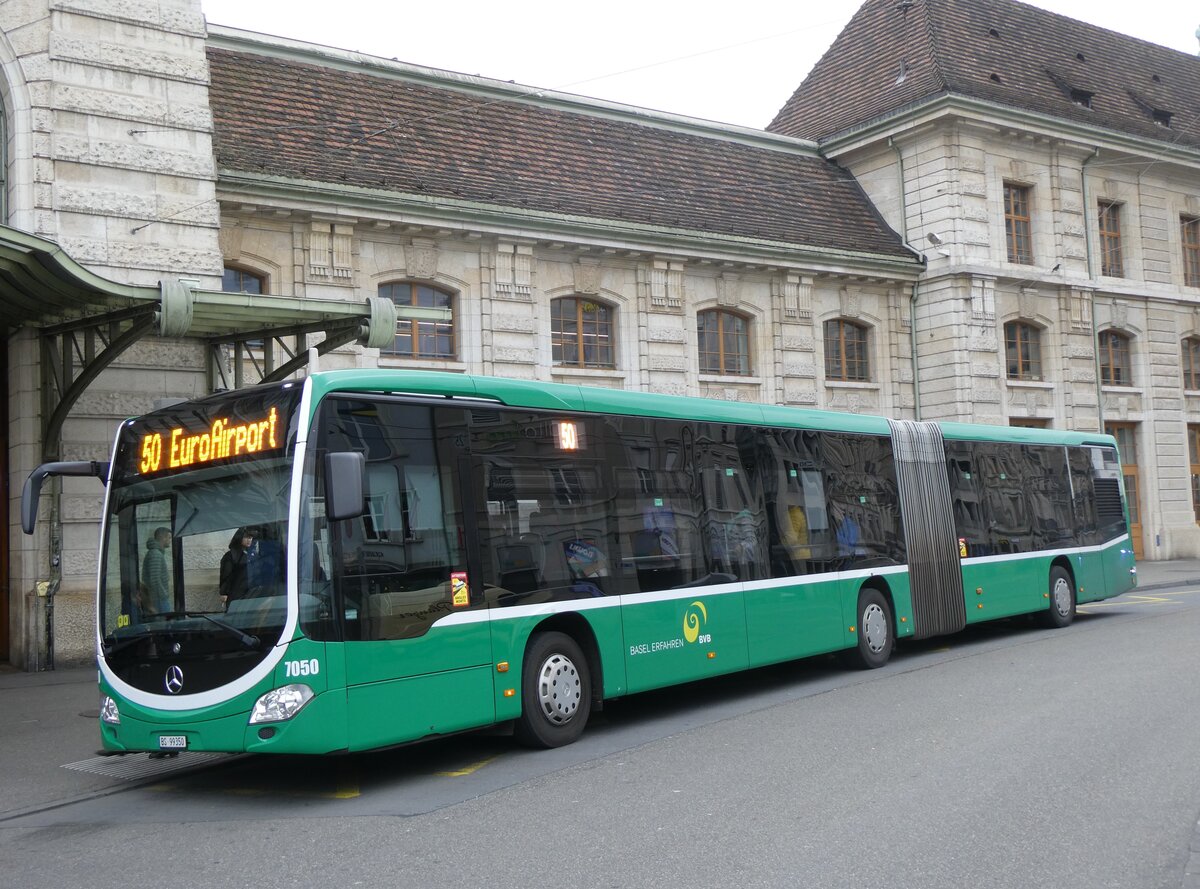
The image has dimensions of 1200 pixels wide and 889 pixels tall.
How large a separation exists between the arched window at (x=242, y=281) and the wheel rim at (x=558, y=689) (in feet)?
37.4

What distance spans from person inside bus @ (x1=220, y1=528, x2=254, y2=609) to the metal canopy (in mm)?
4760

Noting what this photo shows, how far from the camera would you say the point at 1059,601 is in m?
18.5

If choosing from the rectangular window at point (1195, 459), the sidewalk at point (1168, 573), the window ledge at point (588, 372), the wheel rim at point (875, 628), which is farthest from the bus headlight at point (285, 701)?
the rectangular window at point (1195, 459)

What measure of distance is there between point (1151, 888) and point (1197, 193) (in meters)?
33.4

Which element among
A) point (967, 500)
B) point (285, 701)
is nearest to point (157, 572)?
point (285, 701)

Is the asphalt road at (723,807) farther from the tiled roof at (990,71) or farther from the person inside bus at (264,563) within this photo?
the tiled roof at (990,71)

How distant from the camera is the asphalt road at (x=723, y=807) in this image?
621cm

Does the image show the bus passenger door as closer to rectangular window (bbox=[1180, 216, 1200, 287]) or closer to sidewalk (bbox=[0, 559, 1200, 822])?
sidewalk (bbox=[0, 559, 1200, 822])

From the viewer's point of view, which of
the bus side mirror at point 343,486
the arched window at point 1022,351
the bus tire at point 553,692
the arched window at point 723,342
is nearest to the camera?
the bus side mirror at point 343,486

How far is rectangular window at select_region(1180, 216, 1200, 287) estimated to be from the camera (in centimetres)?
3441

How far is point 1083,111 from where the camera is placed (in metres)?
31.6

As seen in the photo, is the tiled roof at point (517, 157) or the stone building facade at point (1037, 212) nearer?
the tiled roof at point (517, 157)

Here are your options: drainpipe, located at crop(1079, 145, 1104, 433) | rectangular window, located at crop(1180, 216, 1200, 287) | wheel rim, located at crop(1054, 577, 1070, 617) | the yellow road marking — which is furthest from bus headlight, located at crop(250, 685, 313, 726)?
rectangular window, located at crop(1180, 216, 1200, 287)

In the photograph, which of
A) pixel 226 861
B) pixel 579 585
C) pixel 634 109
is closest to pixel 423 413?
pixel 579 585
